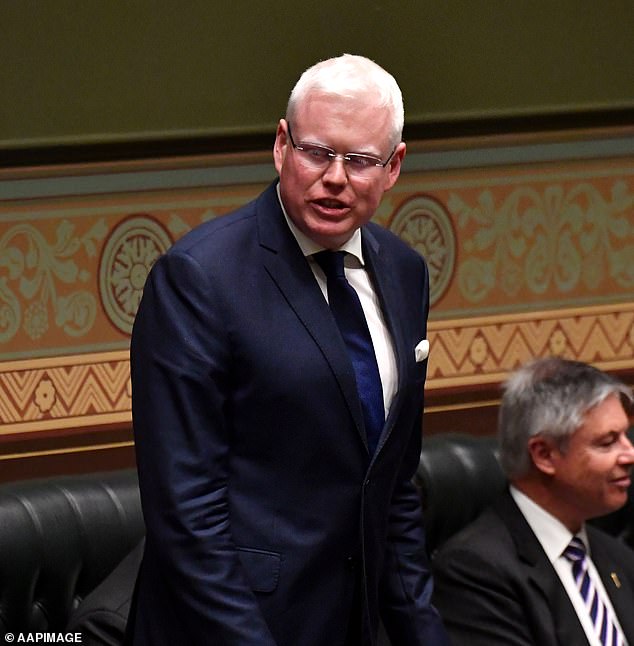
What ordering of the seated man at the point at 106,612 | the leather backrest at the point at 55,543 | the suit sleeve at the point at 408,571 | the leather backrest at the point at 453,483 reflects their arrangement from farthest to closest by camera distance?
the leather backrest at the point at 453,483 → the leather backrest at the point at 55,543 → the seated man at the point at 106,612 → the suit sleeve at the point at 408,571

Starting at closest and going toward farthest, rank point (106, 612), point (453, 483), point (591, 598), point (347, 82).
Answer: point (347, 82)
point (106, 612)
point (591, 598)
point (453, 483)

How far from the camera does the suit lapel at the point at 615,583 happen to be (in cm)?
332

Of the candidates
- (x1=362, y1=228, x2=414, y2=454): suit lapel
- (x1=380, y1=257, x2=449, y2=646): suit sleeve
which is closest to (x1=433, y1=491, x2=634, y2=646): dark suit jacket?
(x1=380, y1=257, x2=449, y2=646): suit sleeve

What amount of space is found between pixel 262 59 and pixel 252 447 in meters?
2.22

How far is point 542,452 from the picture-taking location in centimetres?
334

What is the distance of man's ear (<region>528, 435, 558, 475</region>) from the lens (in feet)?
10.9

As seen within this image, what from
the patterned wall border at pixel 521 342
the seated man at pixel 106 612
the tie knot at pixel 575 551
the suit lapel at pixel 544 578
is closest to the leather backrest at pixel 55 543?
the seated man at pixel 106 612

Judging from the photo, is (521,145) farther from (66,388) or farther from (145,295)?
(145,295)

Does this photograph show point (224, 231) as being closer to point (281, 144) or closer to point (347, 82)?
point (281, 144)

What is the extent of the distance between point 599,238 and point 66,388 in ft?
5.65

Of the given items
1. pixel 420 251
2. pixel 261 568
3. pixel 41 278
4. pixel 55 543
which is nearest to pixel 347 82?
pixel 261 568

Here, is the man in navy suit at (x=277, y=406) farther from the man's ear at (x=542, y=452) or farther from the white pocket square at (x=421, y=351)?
the man's ear at (x=542, y=452)

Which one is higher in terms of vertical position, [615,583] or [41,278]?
[41,278]

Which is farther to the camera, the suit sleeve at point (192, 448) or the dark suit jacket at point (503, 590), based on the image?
the dark suit jacket at point (503, 590)
